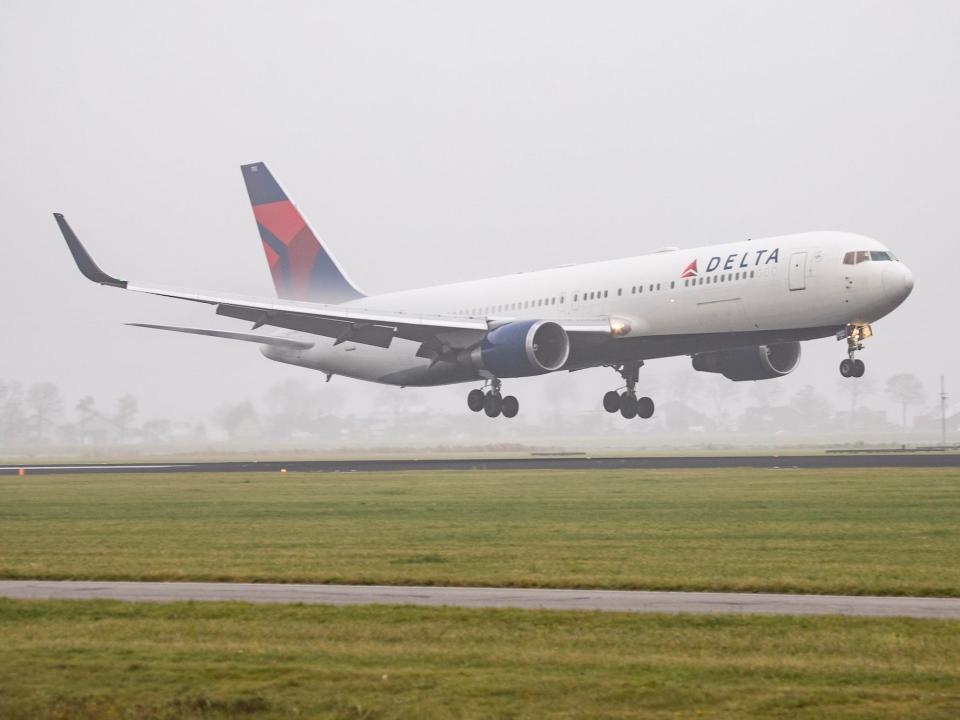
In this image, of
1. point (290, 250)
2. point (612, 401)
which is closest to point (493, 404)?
point (612, 401)

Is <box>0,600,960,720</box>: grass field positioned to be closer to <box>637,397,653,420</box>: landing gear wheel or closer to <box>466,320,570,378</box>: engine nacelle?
<box>466,320,570,378</box>: engine nacelle

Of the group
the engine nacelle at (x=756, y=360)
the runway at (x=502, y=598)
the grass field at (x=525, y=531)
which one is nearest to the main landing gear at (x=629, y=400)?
the engine nacelle at (x=756, y=360)

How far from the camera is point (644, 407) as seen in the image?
2309 inches

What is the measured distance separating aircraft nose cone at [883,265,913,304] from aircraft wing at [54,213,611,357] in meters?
10.9

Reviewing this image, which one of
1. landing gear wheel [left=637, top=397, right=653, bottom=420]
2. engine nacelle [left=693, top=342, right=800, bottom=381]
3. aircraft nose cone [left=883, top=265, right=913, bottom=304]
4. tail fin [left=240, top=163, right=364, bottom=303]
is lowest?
landing gear wheel [left=637, top=397, right=653, bottom=420]

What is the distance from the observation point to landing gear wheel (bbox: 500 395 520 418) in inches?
2249

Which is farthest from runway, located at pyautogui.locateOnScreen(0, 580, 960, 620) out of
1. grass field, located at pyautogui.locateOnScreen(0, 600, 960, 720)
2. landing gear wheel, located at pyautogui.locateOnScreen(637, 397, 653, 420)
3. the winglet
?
landing gear wheel, located at pyautogui.locateOnScreen(637, 397, 653, 420)

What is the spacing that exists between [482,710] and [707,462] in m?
41.4

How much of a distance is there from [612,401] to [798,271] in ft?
52.6

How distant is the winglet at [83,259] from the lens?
45.6m

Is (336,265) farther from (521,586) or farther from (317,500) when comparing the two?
(521,586)

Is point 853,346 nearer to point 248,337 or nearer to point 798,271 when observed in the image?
point 798,271

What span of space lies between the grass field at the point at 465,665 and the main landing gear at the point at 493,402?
4039 centimetres

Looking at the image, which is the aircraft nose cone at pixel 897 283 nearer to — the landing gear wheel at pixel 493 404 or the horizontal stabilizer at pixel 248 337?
the landing gear wheel at pixel 493 404
